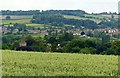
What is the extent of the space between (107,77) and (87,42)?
32.1m

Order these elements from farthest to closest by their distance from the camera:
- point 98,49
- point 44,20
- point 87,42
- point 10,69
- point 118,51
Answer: point 44,20 < point 87,42 < point 98,49 < point 118,51 < point 10,69

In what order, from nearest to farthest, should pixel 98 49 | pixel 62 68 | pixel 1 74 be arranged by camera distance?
1. pixel 1 74
2. pixel 62 68
3. pixel 98 49

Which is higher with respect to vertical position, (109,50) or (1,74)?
(1,74)

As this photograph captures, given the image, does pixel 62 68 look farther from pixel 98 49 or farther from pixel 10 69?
pixel 98 49

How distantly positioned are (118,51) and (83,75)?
22.2 m

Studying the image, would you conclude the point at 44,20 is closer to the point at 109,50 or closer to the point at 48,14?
the point at 48,14

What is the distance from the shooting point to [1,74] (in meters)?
11.9

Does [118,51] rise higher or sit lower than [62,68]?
lower

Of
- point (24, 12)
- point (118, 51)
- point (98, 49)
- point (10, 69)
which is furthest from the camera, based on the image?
point (24, 12)

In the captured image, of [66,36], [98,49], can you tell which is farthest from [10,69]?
[66,36]

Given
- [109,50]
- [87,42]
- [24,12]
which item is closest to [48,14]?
[24,12]

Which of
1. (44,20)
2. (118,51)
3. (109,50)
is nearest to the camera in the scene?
(118,51)

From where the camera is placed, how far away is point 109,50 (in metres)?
36.2

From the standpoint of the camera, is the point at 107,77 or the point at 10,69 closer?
the point at 107,77
